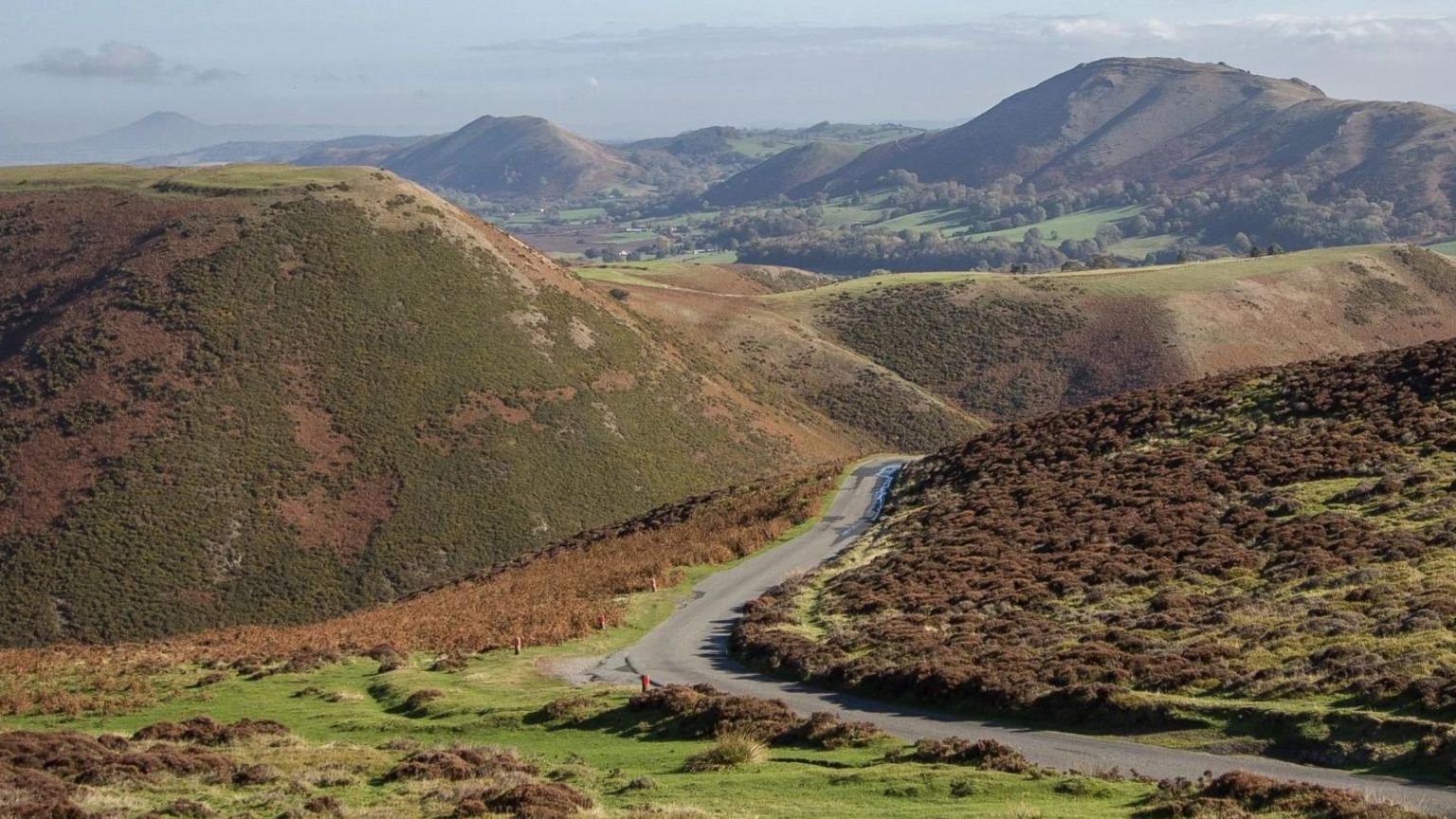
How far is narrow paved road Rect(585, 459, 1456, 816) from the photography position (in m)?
17.7

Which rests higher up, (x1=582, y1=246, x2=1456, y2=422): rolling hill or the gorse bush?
(x1=582, y1=246, x2=1456, y2=422): rolling hill

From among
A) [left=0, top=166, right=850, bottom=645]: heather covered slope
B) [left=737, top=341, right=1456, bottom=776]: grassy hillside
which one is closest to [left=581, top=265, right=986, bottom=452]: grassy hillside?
[left=0, top=166, right=850, bottom=645]: heather covered slope

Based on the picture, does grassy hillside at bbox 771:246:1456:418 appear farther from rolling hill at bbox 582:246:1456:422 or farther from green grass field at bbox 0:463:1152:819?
green grass field at bbox 0:463:1152:819

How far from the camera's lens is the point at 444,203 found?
95.9 metres

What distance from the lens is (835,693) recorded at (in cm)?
2622

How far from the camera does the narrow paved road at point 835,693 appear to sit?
1767 cm

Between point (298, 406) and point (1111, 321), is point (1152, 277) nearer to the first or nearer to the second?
point (1111, 321)

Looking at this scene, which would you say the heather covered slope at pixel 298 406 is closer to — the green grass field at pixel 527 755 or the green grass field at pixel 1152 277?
the green grass field at pixel 527 755

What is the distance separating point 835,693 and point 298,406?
50.9 meters

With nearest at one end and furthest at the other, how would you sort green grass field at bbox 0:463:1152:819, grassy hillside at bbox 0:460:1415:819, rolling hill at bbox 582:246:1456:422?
grassy hillside at bbox 0:460:1415:819 → green grass field at bbox 0:463:1152:819 → rolling hill at bbox 582:246:1456:422

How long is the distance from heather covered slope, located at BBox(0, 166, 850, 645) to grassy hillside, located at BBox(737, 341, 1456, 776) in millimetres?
25745

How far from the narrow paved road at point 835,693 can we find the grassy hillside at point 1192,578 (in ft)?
2.15

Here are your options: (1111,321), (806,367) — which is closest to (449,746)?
(806,367)

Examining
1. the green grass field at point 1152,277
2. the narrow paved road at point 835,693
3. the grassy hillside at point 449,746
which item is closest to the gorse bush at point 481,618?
the grassy hillside at point 449,746
